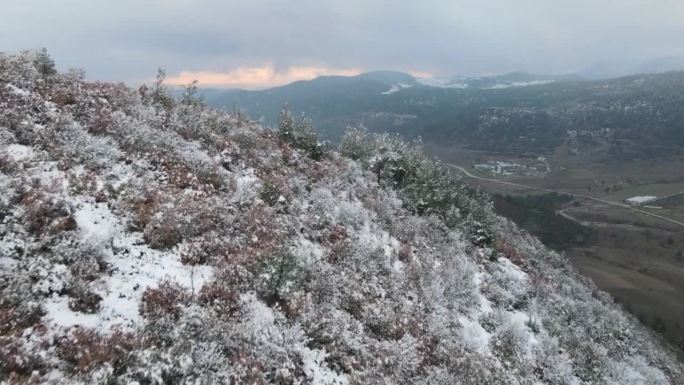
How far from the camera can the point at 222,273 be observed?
9.73 metres

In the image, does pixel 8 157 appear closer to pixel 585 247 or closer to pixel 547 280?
pixel 547 280

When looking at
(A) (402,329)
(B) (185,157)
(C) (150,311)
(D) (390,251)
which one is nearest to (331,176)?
(D) (390,251)

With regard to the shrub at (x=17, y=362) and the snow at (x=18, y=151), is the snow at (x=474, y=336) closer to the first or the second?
the shrub at (x=17, y=362)

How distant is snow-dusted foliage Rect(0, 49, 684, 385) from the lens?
23.9ft

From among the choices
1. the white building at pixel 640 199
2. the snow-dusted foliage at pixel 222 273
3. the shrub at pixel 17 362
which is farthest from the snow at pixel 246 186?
the white building at pixel 640 199

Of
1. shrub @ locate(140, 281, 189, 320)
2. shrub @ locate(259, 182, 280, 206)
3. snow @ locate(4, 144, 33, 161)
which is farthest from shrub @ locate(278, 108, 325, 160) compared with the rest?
shrub @ locate(140, 281, 189, 320)

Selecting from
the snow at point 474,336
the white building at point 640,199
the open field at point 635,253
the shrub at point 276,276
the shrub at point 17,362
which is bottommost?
the open field at point 635,253

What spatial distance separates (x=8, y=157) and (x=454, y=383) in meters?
11.1

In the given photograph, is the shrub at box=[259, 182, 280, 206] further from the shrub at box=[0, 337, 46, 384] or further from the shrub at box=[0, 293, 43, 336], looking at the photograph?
the shrub at box=[0, 337, 46, 384]

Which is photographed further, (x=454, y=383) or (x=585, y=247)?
(x=585, y=247)

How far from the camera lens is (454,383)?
980 cm

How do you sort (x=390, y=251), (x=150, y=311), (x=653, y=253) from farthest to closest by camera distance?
(x=653, y=253)
(x=390, y=251)
(x=150, y=311)

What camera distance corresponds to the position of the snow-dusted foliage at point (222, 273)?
286 inches

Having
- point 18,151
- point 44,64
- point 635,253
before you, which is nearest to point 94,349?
point 18,151
